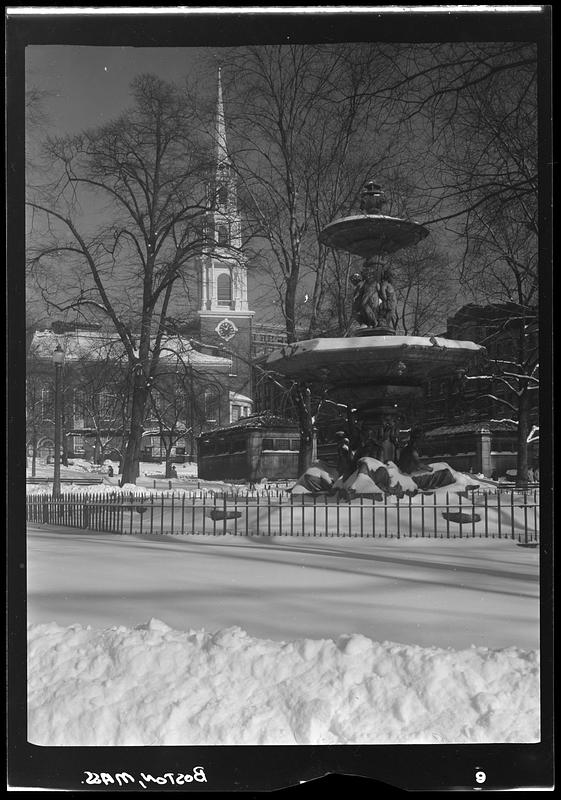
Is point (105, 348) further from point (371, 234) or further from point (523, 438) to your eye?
point (523, 438)

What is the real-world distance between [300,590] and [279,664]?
57.0 inches

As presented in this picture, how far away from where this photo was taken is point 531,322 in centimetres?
1584

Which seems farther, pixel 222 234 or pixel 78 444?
pixel 222 234

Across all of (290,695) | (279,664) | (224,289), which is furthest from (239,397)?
(290,695)

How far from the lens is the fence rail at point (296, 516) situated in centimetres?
1010

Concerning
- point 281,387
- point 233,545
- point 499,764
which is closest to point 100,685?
point 499,764

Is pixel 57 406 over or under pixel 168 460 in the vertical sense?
over

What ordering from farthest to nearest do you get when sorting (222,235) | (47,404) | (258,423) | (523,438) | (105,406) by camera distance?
(523,438) → (258,423) → (222,235) → (105,406) → (47,404)

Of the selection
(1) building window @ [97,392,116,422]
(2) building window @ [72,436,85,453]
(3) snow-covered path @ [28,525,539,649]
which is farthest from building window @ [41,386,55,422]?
(3) snow-covered path @ [28,525,539,649]

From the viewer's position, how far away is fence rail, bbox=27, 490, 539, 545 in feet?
33.1

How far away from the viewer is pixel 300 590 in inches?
271

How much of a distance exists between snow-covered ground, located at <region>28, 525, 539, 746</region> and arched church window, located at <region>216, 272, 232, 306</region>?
8152mm

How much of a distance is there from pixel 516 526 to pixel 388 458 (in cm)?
296

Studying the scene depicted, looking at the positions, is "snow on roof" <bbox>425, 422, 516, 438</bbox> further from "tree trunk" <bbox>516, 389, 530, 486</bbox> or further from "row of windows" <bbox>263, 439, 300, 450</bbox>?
"row of windows" <bbox>263, 439, 300, 450</bbox>
